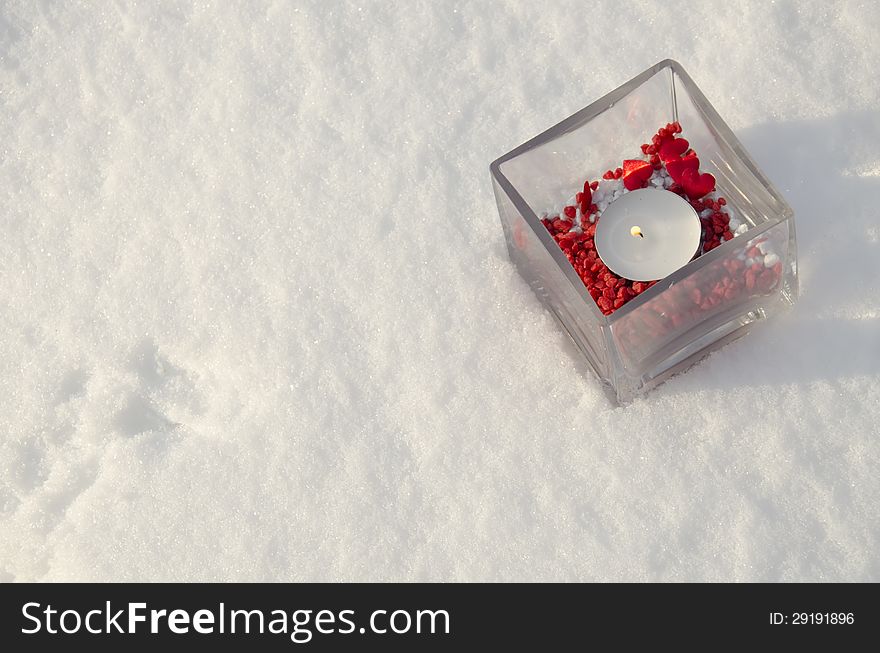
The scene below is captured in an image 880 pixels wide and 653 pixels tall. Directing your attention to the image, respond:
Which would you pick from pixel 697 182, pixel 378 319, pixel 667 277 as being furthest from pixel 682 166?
pixel 378 319

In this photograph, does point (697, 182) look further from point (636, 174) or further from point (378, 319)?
point (378, 319)

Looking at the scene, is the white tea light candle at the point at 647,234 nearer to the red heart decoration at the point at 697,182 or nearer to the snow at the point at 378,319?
the red heart decoration at the point at 697,182

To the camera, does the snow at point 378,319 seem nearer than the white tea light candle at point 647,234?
No

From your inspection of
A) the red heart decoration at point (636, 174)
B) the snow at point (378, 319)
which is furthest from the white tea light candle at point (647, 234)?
the snow at point (378, 319)

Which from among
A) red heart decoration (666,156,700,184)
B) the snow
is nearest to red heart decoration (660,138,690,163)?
red heart decoration (666,156,700,184)
